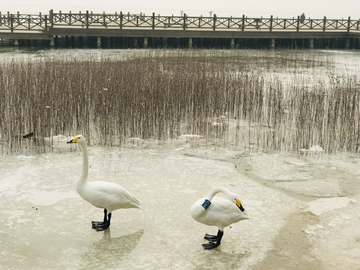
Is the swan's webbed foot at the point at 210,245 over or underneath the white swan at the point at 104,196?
underneath

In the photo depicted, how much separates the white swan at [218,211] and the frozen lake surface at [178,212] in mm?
287

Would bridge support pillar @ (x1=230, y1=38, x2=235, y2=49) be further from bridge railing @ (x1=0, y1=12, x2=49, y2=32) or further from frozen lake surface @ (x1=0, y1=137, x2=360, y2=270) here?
frozen lake surface @ (x1=0, y1=137, x2=360, y2=270)

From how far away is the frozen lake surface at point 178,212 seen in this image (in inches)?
171

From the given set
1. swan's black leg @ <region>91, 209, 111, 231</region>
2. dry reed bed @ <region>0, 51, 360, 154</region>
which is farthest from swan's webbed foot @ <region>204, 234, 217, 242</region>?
dry reed bed @ <region>0, 51, 360, 154</region>

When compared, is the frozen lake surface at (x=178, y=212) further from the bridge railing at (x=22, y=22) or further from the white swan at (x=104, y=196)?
the bridge railing at (x=22, y=22)

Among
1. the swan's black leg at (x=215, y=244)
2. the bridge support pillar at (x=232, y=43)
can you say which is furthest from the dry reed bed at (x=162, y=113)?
the bridge support pillar at (x=232, y=43)

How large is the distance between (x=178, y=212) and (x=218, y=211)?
1.04 metres

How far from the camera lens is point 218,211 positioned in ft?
14.5

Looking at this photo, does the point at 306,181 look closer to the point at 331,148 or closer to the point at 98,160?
the point at 331,148

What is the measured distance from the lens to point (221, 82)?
521 inches

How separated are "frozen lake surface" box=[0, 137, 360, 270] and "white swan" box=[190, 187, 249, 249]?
0.29 metres

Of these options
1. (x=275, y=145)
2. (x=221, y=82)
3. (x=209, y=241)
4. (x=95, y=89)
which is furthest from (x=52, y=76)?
(x=209, y=241)

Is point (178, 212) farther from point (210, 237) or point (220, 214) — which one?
point (220, 214)

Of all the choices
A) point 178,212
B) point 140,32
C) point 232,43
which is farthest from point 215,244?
point 232,43
